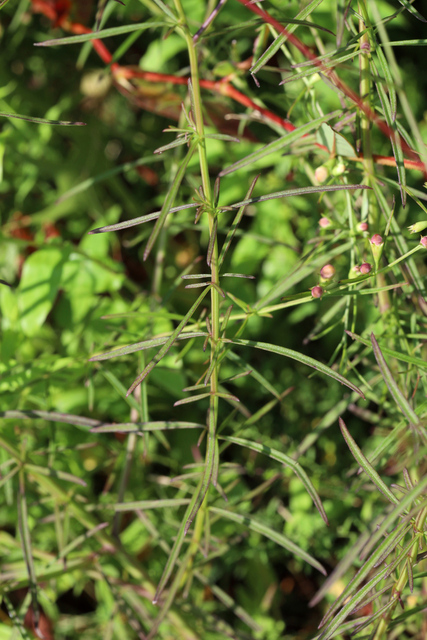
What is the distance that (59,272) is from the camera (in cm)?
74

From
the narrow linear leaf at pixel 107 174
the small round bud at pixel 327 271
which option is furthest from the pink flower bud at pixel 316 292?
the narrow linear leaf at pixel 107 174

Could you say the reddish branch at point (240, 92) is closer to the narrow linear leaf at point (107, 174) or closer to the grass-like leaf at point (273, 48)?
the grass-like leaf at point (273, 48)

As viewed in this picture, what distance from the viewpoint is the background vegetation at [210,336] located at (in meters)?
0.49

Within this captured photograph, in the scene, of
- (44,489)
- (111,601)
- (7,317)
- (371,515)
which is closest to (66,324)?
(7,317)

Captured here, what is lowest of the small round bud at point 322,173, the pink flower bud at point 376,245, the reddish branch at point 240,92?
the pink flower bud at point 376,245

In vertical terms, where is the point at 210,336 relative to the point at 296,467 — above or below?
above

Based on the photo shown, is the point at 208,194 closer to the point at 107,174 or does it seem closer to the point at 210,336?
the point at 210,336

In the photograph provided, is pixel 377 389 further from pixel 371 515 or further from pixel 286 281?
pixel 286 281

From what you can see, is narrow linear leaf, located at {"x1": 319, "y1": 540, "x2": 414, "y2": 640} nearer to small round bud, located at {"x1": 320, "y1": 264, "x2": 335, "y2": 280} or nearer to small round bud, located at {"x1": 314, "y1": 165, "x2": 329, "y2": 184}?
small round bud, located at {"x1": 320, "y1": 264, "x2": 335, "y2": 280}

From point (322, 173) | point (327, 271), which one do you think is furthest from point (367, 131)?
point (327, 271)

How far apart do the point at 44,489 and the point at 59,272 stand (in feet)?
0.97

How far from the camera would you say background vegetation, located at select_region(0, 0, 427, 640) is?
49 cm

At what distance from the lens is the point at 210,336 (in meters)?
0.42

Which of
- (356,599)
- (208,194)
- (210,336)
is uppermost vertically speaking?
(208,194)
